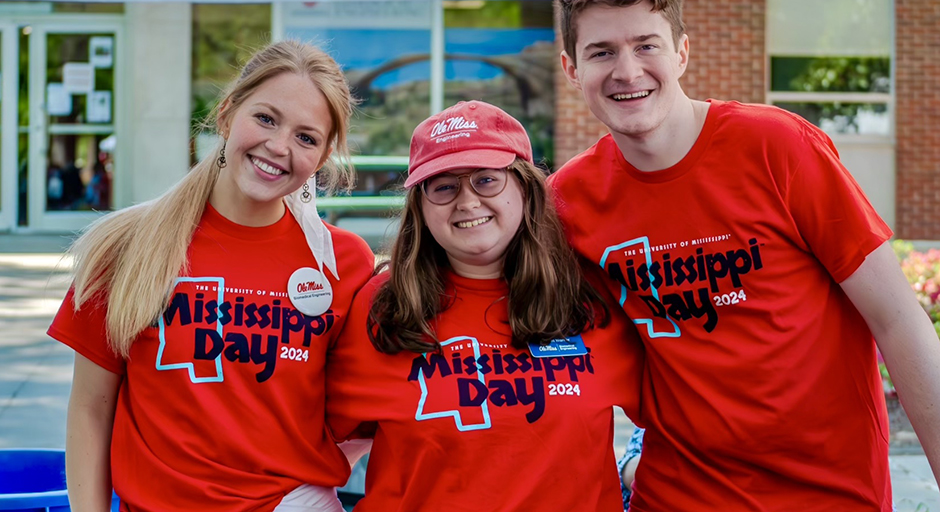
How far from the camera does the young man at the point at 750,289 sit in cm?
244

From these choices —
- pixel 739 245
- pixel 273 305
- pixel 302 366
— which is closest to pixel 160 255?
pixel 273 305

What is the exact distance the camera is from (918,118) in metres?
11.6

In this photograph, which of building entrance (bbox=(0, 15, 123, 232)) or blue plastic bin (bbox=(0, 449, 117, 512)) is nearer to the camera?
blue plastic bin (bbox=(0, 449, 117, 512))

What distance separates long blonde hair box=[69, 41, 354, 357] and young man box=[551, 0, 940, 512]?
0.75 metres

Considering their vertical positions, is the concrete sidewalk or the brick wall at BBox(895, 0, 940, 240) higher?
the brick wall at BBox(895, 0, 940, 240)

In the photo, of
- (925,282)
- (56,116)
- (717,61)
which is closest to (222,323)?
(925,282)

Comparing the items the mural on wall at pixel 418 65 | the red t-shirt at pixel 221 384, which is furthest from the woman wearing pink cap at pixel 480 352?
the mural on wall at pixel 418 65

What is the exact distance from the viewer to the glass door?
12352mm

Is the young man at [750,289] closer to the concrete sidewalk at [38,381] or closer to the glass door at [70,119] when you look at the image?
the concrete sidewalk at [38,381]

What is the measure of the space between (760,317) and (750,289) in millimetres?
79

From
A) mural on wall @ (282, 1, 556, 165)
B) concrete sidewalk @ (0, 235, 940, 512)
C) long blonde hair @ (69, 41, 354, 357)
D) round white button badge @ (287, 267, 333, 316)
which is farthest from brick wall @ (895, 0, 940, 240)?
round white button badge @ (287, 267, 333, 316)

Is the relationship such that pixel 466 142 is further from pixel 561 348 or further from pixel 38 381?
pixel 38 381

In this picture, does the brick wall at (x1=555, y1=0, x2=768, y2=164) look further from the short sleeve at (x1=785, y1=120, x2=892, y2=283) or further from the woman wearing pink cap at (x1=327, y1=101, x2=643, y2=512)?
the short sleeve at (x1=785, y1=120, x2=892, y2=283)

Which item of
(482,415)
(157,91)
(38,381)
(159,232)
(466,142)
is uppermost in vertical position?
(157,91)
